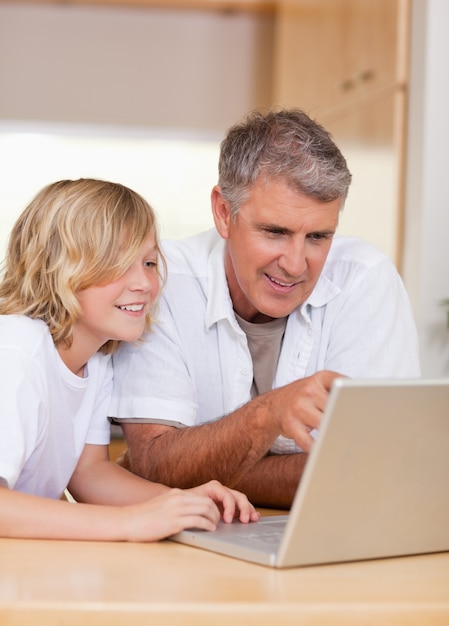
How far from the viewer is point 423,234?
2.89 meters

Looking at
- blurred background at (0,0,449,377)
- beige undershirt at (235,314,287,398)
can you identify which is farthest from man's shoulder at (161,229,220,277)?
blurred background at (0,0,449,377)

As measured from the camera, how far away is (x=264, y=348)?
172cm

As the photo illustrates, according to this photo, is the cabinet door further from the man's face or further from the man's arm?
the man's arm

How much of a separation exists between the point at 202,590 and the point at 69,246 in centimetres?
74

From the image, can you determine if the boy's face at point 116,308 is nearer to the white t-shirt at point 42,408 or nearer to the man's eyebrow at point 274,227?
the white t-shirt at point 42,408

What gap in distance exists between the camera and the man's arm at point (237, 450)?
119 centimetres

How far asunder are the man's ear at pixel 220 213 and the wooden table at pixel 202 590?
2.51 feet

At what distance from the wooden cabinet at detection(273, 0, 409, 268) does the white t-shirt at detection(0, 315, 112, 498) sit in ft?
4.65

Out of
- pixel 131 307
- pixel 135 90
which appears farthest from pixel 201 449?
pixel 135 90

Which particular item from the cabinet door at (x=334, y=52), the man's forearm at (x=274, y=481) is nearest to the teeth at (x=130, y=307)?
the man's forearm at (x=274, y=481)

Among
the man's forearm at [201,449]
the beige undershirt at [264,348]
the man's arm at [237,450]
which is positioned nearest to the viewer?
the man's arm at [237,450]

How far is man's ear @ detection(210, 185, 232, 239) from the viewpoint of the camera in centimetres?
169

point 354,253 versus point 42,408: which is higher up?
point 354,253

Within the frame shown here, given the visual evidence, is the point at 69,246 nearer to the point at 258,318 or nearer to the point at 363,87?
the point at 258,318
